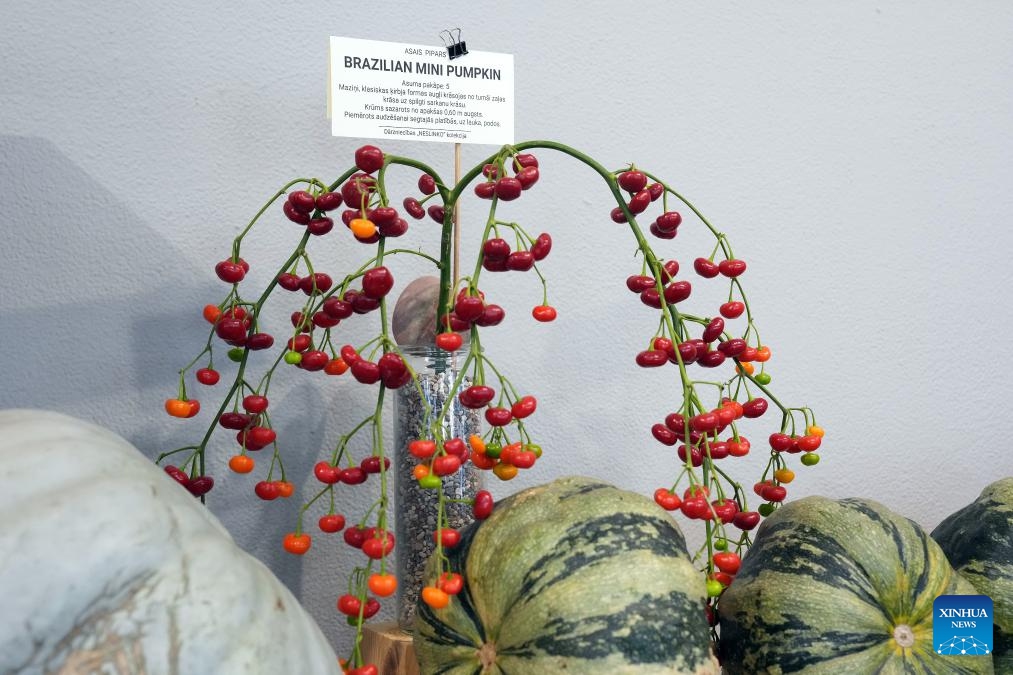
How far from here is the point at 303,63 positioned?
0.99 metres

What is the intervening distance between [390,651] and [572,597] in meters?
0.27

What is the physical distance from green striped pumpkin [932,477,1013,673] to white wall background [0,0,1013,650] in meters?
0.32

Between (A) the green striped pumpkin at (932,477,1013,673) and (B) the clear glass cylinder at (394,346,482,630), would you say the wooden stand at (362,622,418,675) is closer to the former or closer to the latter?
(B) the clear glass cylinder at (394,346,482,630)

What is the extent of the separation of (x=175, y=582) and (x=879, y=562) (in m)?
0.57

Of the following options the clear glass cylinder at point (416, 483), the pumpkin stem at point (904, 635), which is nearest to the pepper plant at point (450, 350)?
the clear glass cylinder at point (416, 483)

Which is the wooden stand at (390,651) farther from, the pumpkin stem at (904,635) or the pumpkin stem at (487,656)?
the pumpkin stem at (904,635)

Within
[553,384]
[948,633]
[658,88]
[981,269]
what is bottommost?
[948,633]

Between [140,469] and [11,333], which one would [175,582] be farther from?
[11,333]

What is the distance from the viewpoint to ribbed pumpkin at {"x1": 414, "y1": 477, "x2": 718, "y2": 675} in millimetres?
598

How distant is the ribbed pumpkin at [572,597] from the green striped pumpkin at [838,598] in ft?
0.39

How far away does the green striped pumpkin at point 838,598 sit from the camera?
0.70 m

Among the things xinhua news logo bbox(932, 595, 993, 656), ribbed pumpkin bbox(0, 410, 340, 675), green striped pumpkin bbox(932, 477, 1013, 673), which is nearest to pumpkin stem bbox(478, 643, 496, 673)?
ribbed pumpkin bbox(0, 410, 340, 675)

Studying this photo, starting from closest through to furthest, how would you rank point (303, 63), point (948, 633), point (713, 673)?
1. point (713, 673)
2. point (948, 633)
3. point (303, 63)

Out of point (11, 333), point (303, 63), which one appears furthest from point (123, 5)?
point (11, 333)
